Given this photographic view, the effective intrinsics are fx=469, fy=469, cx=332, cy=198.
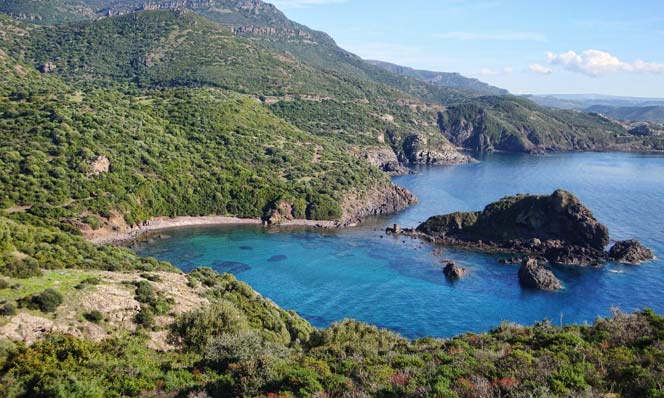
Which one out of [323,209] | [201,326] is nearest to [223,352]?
[201,326]

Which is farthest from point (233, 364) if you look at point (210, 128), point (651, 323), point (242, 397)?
point (210, 128)

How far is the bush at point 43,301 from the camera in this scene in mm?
31019

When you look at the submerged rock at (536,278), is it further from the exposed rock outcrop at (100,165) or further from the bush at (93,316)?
the exposed rock outcrop at (100,165)

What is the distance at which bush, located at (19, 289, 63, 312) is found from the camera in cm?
3102

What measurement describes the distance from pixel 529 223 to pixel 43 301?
87.5 m

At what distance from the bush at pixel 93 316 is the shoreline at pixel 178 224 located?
57.4 m

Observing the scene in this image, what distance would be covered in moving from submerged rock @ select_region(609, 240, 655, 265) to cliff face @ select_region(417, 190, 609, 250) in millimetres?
2695

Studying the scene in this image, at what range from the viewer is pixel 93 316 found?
108ft

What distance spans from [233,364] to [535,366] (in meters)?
14.4

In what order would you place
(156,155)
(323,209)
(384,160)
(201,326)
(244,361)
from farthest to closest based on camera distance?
(384,160), (156,155), (323,209), (201,326), (244,361)

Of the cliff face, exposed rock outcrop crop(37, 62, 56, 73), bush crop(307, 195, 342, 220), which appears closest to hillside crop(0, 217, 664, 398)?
the cliff face

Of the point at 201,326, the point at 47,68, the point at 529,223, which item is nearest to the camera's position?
the point at 201,326

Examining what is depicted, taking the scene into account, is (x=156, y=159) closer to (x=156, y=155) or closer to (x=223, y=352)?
(x=156, y=155)

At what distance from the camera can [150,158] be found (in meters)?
109
